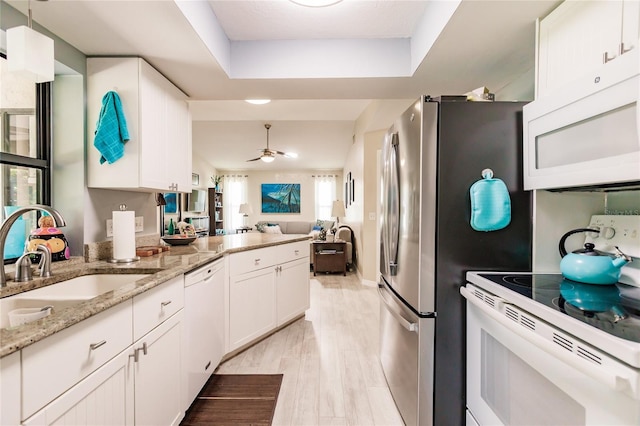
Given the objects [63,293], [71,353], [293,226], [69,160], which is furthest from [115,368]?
[293,226]

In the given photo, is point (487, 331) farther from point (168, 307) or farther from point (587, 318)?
point (168, 307)

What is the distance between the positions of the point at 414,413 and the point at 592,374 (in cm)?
105

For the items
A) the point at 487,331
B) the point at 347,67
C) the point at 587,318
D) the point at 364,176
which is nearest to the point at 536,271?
the point at 487,331

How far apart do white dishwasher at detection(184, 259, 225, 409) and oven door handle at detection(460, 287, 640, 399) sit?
1533 millimetres

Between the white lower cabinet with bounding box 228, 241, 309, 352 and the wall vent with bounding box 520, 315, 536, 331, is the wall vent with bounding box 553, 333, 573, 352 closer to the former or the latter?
the wall vent with bounding box 520, 315, 536, 331

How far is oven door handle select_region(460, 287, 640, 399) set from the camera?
2.21ft

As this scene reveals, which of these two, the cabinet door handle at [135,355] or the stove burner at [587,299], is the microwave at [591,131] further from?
the cabinet door handle at [135,355]

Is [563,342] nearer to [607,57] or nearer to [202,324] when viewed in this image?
[607,57]

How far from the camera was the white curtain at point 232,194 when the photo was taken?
871cm

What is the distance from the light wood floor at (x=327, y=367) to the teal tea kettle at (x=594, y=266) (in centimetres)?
122

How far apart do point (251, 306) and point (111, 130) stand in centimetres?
163

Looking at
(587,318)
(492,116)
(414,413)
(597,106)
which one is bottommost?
(414,413)

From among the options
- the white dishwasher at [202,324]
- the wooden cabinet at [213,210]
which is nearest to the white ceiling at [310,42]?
the white dishwasher at [202,324]

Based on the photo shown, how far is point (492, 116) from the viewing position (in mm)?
1519
